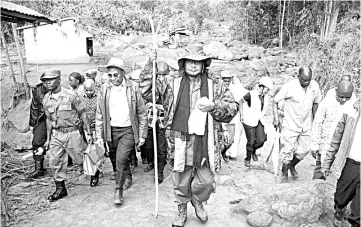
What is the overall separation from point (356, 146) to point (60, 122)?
11.6 ft

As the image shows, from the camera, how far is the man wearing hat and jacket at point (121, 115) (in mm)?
4344

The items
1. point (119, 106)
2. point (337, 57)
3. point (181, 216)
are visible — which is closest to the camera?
point (181, 216)

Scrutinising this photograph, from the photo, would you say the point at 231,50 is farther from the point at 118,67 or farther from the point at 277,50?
the point at 118,67

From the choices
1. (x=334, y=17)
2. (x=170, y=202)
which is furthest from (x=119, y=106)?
(x=334, y=17)

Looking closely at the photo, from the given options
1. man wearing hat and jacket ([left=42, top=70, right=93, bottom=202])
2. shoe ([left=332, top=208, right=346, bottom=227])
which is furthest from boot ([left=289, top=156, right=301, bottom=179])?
man wearing hat and jacket ([left=42, top=70, right=93, bottom=202])

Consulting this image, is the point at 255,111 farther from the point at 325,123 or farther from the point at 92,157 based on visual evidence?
the point at 92,157

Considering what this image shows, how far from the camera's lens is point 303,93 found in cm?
498

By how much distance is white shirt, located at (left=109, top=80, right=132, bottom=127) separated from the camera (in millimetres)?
4355

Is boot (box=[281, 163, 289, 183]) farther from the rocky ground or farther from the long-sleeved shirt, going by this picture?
the long-sleeved shirt

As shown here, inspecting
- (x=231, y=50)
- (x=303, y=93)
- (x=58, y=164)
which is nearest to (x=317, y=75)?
(x=231, y=50)

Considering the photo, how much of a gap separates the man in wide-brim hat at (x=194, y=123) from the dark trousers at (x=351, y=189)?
4.30ft

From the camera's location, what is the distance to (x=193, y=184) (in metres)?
3.82

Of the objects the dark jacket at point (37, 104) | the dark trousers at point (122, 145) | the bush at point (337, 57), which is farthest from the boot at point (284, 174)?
the bush at point (337, 57)

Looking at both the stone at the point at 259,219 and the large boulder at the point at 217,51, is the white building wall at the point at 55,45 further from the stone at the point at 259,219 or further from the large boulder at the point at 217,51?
the stone at the point at 259,219
